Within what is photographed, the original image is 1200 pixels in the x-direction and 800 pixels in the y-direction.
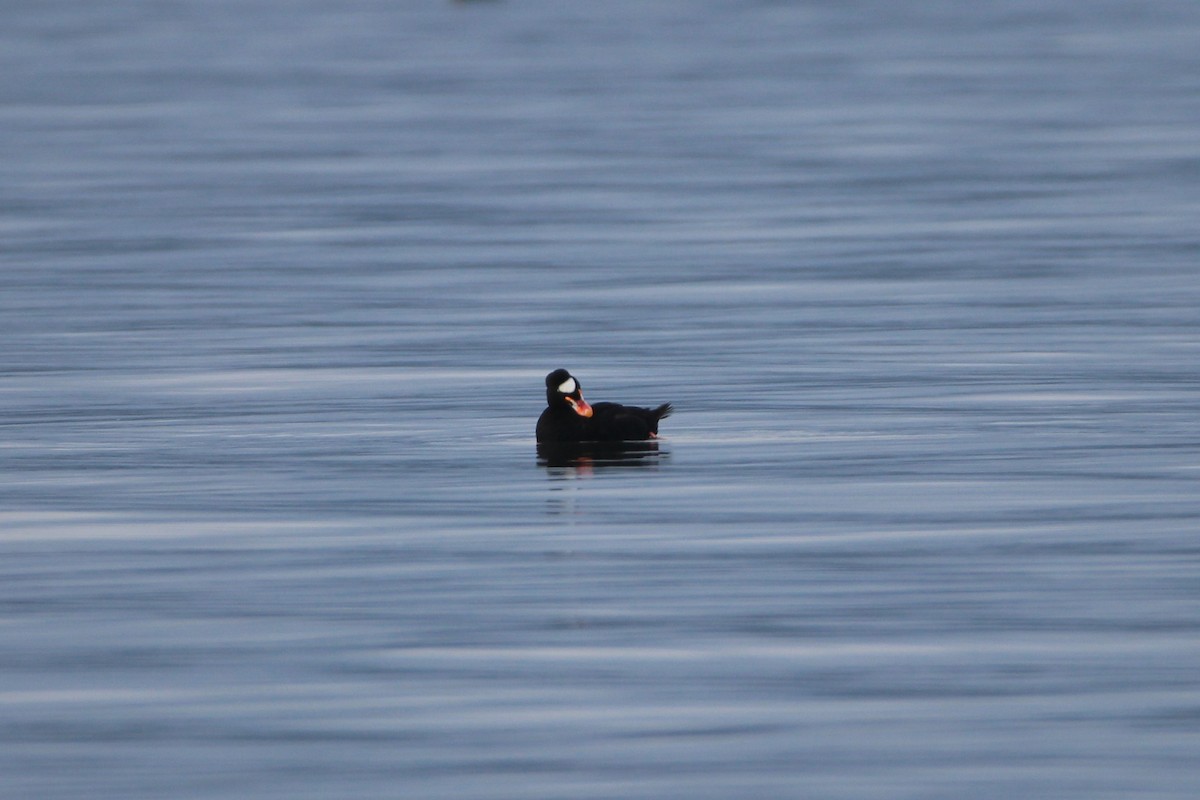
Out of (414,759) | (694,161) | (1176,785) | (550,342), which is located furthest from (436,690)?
(694,161)

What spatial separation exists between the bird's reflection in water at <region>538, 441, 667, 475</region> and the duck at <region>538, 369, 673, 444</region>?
31 millimetres

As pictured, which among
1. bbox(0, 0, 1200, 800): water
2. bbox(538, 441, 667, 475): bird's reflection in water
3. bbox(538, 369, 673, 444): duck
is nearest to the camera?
bbox(0, 0, 1200, 800): water

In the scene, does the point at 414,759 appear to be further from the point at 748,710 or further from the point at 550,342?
the point at 550,342

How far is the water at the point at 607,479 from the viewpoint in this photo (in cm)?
816

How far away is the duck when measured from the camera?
1317cm

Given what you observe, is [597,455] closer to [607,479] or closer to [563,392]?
[563,392]

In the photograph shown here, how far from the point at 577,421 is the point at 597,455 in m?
0.21

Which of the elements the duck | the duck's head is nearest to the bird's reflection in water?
the duck

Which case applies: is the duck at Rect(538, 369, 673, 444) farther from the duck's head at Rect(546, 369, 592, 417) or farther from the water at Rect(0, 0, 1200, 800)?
the water at Rect(0, 0, 1200, 800)

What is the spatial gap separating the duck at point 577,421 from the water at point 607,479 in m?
0.20

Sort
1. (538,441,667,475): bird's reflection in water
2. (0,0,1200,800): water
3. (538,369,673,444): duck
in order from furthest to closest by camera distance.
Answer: (538,369,673,444): duck < (538,441,667,475): bird's reflection in water < (0,0,1200,800): water

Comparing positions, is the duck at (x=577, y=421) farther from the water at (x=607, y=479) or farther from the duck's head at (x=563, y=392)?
the water at (x=607, y=479)

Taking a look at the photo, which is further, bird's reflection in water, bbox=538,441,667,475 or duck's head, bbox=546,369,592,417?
duck's head, bbox=546,369,592,417

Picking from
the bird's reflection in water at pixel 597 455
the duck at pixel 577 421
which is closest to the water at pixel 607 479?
the bird's reflection in water at pixel 597 455
